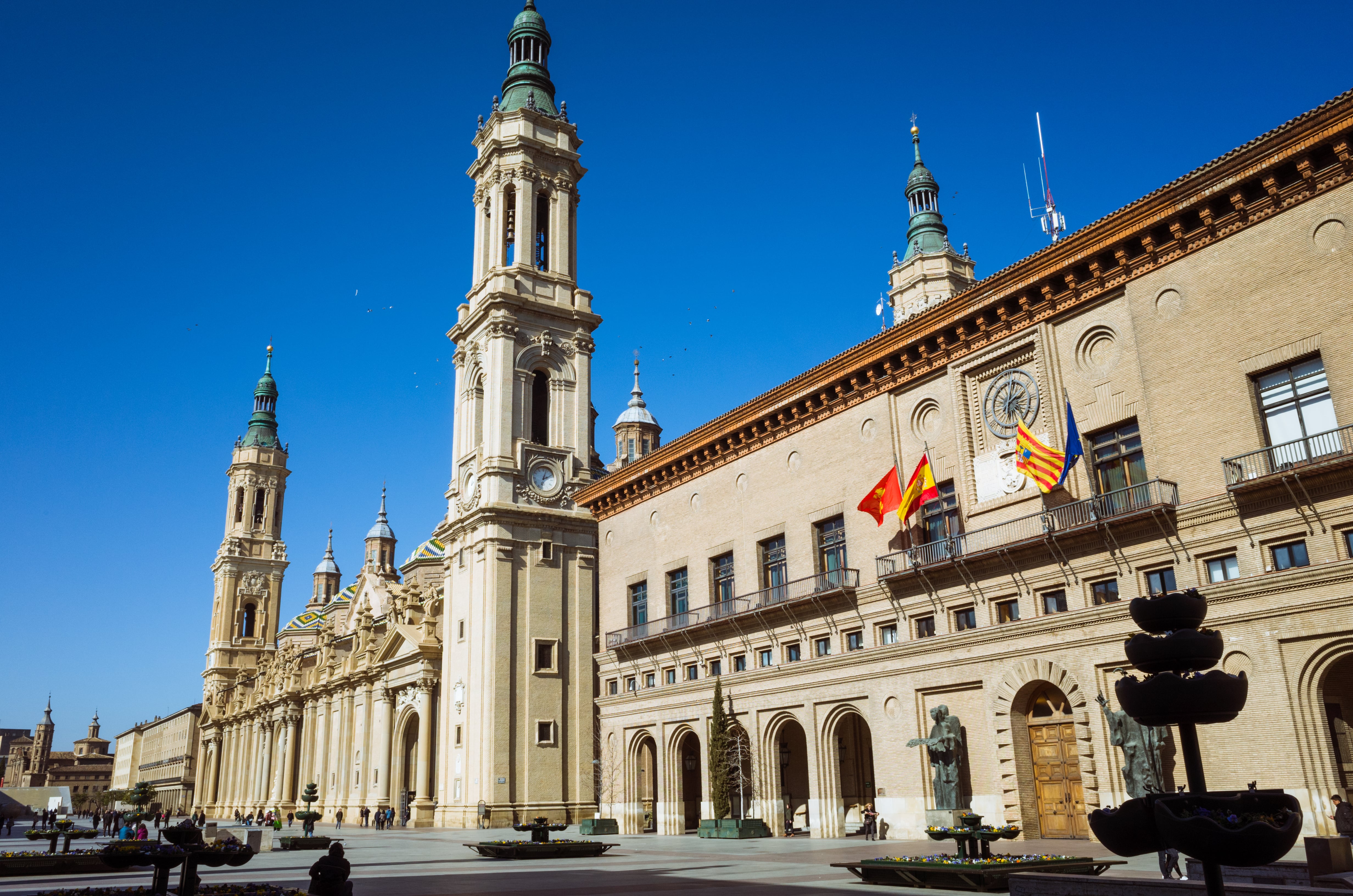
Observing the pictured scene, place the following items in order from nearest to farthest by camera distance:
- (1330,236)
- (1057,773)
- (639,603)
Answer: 1. (1330,236)
2. (1057,773)
3. (639,603)

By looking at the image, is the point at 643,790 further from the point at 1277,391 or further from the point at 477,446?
the point at 1277,391

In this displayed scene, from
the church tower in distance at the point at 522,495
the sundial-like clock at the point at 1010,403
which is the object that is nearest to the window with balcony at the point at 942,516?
the sundial-like clock at the point at 1010,403

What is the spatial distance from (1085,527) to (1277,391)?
19.2ft

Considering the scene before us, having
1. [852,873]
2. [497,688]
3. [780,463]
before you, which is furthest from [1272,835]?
[497,688]

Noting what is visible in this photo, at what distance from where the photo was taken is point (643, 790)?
4819cm

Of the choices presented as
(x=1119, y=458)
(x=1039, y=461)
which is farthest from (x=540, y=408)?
(x=1119, y=458)

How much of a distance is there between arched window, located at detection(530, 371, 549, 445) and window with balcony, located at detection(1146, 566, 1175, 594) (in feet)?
125

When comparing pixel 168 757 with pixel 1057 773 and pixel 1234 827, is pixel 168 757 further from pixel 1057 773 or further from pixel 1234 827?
pixel 1234 827

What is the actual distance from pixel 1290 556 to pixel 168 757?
565ft

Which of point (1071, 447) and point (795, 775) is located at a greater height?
point (1071, 447)

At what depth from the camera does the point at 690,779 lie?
47156 mm

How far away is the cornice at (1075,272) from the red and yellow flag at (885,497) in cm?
371

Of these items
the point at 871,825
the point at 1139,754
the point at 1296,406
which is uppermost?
the point at 1296,406

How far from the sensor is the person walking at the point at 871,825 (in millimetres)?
33969
